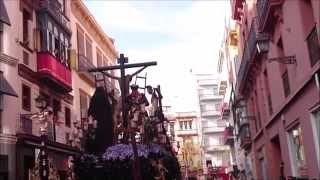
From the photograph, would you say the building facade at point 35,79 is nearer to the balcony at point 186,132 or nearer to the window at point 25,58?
the window at point 25,58

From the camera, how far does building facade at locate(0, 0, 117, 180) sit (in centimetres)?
2150

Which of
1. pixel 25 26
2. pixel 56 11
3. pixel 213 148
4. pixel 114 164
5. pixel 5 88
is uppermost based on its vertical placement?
pixel 56 11

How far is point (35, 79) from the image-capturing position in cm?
2469

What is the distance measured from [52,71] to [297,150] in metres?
13.0

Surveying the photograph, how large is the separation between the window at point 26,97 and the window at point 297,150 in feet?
37.8

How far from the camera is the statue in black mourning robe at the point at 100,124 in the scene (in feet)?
34.3

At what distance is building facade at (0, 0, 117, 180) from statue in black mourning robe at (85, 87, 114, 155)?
7.54 m

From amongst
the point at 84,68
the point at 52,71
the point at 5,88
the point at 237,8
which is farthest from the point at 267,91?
the point at 84,68

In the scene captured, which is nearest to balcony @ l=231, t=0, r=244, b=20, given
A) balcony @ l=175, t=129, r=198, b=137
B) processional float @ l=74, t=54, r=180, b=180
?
processional float @ l=74, t=54, r=180, b=180

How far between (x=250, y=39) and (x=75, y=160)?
1469 centimetres

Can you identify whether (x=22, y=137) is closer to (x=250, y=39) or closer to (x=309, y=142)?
(x=250, y=39)

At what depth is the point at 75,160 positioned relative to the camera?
32.2ft

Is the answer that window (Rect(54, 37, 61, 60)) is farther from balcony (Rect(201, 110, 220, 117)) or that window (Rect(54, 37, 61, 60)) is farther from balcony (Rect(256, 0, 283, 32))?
balcony (Rect(201, 110, 220, 117))

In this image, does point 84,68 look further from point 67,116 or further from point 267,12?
point 267,12
